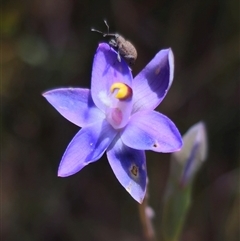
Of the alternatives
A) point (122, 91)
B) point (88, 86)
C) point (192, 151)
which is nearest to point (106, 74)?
point (122, 91)

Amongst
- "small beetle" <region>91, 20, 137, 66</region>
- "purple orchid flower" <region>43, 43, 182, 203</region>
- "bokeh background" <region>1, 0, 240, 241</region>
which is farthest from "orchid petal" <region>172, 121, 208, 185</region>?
"bokeh background" <region>1, 0, 240, 241</region>

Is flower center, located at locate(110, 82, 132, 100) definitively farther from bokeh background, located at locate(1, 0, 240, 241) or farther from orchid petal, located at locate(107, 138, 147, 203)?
bokeh background, located at locate(1, 0, 240, 241)

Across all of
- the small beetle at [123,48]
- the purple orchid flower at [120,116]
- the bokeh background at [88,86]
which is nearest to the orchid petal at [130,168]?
the purple orchid flower at [120,116]

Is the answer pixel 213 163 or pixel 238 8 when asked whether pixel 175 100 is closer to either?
pixel 213 163

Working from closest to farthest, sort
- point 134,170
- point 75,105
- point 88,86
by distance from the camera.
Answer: point 134,170 < point 75,105 < point 88,86

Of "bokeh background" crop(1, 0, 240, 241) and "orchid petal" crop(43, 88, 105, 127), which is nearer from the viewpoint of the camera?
"orchid petal" crop(43, 88, 105, 127)

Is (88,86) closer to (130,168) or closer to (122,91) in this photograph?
(122,91)

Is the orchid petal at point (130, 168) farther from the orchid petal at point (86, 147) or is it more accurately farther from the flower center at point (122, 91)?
the flower center at point (122, 91)

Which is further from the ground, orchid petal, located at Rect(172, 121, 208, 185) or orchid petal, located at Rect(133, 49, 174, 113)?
orchid petal, located at Rect(133, 49, 174, 113)

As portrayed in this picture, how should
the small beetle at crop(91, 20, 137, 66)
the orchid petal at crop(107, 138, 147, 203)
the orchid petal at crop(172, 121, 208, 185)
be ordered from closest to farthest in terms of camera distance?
the orchid petal at crop(107, 138, 147, 203), the small beetle at crop(91, 20, 137, 66), the orchid petal at crop(172, 121, 208, 185)
